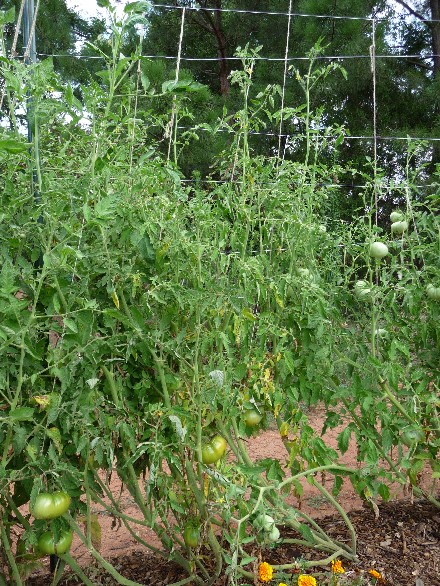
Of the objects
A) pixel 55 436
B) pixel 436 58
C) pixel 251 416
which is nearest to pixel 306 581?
pixel 251 416

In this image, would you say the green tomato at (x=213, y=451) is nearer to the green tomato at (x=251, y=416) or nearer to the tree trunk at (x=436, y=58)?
the green tomato at (x=251, y=416)

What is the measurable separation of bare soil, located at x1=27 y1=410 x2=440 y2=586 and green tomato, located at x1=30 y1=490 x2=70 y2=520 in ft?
1.45

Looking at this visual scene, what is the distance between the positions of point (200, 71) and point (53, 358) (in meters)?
6.99

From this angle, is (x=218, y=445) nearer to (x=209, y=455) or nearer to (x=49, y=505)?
(x=209, y=455)

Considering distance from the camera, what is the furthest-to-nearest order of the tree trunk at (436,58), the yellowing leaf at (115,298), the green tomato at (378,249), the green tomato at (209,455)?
1. the tree trunk at (436,58)
2. the green tomato at (378,249)
3. the green tomato at (209,455)
4. the yellowing leaf at (115,298)

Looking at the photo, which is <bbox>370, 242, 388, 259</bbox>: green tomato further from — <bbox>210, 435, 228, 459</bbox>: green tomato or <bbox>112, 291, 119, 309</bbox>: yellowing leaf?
<bbox>112, 291, 119, 309</bbox>: yellowing leaf

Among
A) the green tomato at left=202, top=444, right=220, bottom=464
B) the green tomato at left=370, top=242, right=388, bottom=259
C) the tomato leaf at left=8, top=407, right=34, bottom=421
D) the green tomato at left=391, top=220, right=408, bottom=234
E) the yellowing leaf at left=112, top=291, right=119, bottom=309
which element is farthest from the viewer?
the green tomato at left=391, top=220, right=408, bottom=234

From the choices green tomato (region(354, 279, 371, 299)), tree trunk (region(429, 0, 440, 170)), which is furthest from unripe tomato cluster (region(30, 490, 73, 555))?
tree trunk (region(429, 0, 440, 170))

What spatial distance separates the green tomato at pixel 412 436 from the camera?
7.04ft

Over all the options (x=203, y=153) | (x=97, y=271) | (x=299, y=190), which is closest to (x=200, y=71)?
(x=203, y=153)

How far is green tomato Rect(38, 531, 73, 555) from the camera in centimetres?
167

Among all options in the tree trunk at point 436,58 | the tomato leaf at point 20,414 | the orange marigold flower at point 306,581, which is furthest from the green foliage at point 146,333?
the tree trunk at point 436,58

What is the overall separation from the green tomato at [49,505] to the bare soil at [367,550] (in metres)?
0.44

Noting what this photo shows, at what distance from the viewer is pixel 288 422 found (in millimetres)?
2074
